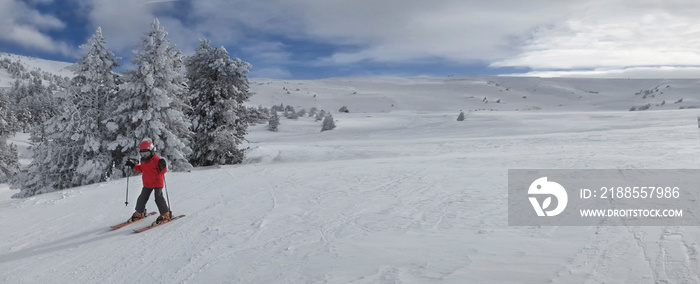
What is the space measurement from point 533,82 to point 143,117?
263 ft

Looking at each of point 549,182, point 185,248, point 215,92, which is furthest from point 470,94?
point 185,248

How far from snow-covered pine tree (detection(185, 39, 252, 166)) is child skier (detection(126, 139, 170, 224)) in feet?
35.8

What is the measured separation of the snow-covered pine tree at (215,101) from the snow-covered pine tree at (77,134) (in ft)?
12.5

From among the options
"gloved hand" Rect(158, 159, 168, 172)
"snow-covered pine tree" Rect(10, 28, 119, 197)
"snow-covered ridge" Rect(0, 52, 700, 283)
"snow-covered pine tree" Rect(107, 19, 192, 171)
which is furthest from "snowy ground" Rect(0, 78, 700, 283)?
"snow-covered pine tree" Rect(10, 28, 119, 197)

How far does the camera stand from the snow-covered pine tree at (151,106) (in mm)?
15414

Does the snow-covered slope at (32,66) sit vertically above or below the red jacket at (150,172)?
above

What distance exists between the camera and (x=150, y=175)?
24.9 ft

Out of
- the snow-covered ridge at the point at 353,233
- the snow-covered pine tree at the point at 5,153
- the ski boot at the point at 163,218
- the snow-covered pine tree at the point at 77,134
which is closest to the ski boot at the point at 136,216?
the snow-covered ridge at the point at 353,233

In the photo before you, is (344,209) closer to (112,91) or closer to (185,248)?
(185,248)

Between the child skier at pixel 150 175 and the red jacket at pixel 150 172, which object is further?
the red jacket at pixel 150 172

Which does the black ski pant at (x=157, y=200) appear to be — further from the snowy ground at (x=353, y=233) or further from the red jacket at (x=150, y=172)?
the snowy ground at (x=353, y=233)

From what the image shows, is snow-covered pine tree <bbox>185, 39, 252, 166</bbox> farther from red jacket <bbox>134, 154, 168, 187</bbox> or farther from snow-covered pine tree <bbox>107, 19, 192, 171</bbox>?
red jacket <bbox>134, 154, 168, 187</bbox>

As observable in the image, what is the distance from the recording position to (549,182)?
321 inches

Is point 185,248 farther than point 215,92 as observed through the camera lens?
No
